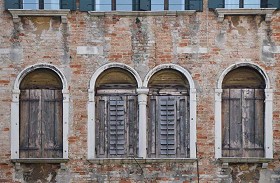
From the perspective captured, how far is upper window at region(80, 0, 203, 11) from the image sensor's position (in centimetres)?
1925

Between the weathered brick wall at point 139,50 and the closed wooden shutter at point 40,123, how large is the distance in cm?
33

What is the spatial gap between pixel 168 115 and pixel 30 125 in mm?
3007

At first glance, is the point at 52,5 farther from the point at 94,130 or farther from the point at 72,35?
the point at 94,130

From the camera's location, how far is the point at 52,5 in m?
A: 19.3

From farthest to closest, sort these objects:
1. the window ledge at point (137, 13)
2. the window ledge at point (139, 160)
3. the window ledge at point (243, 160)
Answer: the window ledge at point (137, 13)
the window ledge at point (139, 160)
the window ledge at point (243, 160)

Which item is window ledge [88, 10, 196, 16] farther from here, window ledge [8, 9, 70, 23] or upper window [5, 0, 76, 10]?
window ledge [8, 9, 70, 23]

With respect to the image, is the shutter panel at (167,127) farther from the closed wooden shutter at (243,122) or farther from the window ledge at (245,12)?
the window ledge at (245,12)

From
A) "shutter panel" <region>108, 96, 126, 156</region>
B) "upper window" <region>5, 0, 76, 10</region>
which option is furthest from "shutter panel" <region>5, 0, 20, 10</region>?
"shutter panel" <region>108, 96, 126, 156</region>

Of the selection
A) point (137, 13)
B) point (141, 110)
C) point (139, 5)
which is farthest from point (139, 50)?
point (141, 110)

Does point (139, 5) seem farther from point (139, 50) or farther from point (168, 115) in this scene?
point (168, 115)

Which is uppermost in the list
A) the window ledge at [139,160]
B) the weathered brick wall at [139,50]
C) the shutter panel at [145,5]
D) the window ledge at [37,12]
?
the shutter panel at [145,5]

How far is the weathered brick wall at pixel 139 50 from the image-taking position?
1905 centimetres

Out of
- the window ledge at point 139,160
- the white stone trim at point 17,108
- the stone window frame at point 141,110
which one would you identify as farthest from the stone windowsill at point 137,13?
the window ledge at point 139,160

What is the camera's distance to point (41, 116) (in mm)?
19219
